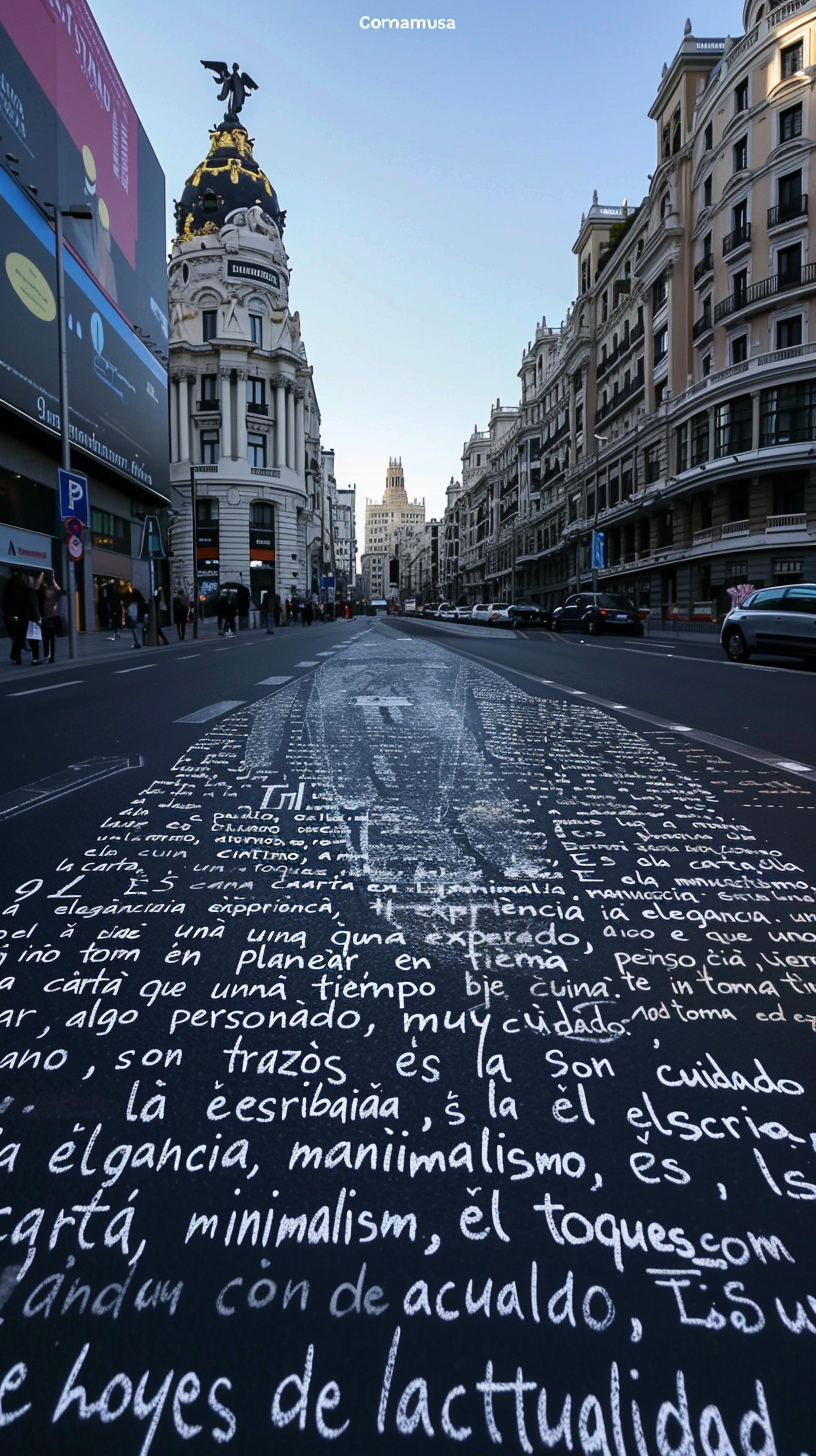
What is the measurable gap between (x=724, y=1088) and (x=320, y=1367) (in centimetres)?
103

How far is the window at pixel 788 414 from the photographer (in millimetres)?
35188

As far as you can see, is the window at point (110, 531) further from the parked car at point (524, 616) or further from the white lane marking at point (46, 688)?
the white lane marking at point (46, 688)

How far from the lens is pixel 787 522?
3634cm

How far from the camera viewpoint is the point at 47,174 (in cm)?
2539

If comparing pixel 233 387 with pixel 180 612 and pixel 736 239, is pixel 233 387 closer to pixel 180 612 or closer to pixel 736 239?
pixel 180 612

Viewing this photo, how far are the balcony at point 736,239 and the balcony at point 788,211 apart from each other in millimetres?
1349

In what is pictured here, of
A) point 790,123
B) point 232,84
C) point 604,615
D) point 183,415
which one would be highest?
point 232,84

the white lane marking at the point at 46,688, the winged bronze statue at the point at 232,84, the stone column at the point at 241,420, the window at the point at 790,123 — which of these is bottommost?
the white lane marking at the point at 46,688

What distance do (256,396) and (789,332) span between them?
43.2 m

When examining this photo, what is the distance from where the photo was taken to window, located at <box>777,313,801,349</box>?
120ft

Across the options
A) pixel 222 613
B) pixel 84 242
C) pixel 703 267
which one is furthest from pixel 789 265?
pixel 222 613

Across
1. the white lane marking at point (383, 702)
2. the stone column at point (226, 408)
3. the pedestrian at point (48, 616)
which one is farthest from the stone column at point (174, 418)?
the white lane marking at point (383, 702)

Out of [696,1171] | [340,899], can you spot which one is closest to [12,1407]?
[696,1171]

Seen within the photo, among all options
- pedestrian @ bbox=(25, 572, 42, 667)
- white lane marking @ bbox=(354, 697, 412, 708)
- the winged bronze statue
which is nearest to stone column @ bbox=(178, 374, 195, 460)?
the winged bronze statue
